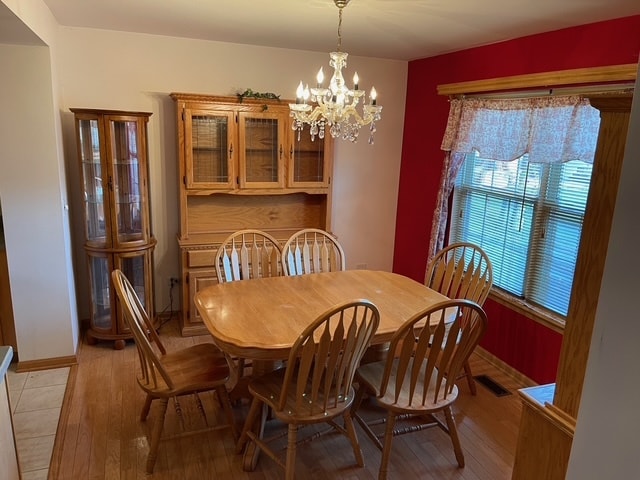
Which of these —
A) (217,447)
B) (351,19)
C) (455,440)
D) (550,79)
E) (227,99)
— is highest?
(351,19)

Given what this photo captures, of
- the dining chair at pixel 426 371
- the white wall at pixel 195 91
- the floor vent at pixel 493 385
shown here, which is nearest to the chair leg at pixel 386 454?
the dining chair at pixel 426 371

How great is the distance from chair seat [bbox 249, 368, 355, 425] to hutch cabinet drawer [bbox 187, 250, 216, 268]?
1.59 meters

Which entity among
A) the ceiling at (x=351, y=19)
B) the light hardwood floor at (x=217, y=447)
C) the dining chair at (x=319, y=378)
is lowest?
the light hardwood floor at (x=217, y=447)

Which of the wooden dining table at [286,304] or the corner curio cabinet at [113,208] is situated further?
the corner curio cabinet at [113,208]

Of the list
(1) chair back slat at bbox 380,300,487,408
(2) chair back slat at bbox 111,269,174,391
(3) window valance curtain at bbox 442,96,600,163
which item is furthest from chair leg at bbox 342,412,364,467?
(3) window valance curtain at bbox 442,96,600,163

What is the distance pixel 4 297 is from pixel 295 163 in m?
2.30

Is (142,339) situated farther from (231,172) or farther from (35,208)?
(231,172)

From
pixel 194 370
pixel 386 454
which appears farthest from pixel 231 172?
pixel 386 454

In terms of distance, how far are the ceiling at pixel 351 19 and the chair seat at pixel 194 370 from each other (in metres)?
1.85

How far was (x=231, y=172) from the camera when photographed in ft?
12.1

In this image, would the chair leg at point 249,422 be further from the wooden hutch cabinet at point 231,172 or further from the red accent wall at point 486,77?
the red accent wall at point 486,77

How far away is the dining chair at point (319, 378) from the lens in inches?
76.1

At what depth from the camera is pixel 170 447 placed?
2.44 m

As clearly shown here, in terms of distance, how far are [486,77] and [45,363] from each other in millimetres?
3696
